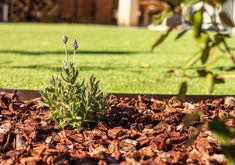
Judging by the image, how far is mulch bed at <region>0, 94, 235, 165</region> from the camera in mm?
2672

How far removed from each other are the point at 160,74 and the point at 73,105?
3.35 m

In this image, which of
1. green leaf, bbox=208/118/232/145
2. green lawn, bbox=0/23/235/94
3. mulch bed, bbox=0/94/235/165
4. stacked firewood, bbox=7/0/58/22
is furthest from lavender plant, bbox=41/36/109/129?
stacked firewood, bbox=7/0/58/22

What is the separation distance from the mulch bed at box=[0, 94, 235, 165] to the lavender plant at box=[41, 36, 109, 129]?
6cm

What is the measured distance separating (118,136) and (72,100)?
0.36 meters

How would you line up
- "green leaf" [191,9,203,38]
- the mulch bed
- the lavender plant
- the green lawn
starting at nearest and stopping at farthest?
"green leaf" [191,9,203,38] < the mulch bed < the lavender plant < the green lawn

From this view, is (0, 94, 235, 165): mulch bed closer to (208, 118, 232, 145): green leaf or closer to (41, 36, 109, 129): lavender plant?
(41, 36, 109, 129): lavender plant

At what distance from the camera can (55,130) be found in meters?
3.28

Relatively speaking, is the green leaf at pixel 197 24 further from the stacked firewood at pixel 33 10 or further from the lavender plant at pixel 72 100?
the stacked firewood at pixel 33 10

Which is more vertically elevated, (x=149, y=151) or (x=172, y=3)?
(x=172, y=3)

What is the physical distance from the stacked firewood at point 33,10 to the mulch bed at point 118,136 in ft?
68.5

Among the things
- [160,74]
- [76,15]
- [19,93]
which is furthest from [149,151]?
[76,15]

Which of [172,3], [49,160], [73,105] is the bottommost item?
[49,160]

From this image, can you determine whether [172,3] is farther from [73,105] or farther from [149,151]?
[73,105]

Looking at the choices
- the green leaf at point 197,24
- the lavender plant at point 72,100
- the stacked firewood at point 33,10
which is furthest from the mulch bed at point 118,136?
the stacked firewood at point 33,10
